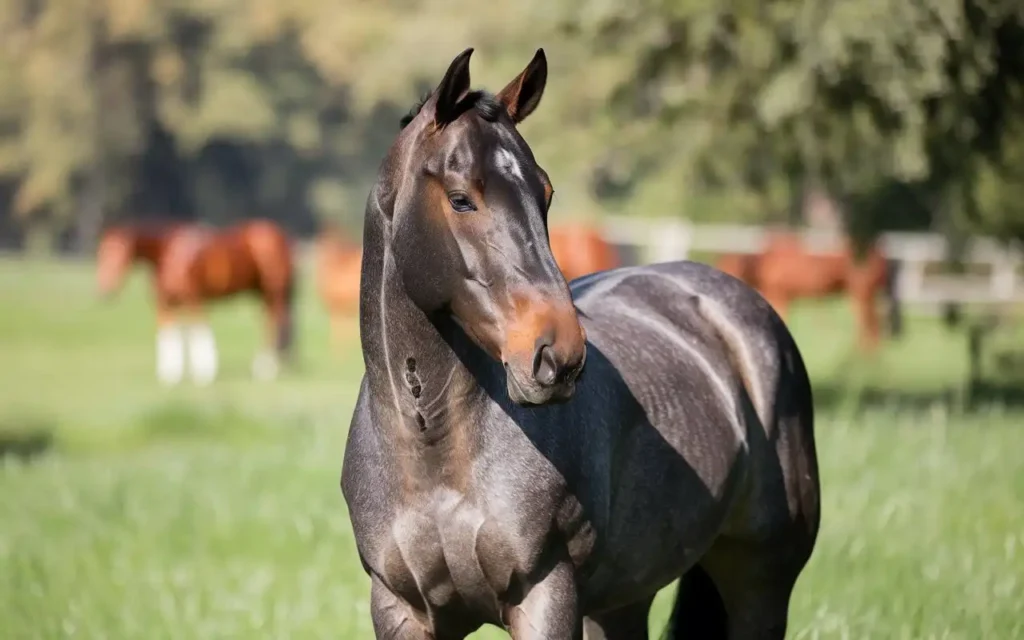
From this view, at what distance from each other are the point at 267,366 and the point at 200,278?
1.69 metres

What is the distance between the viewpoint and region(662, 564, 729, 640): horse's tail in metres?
4.52

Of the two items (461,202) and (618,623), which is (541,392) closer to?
(461,202)

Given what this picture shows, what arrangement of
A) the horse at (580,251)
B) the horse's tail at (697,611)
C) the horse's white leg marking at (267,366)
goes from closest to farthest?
the horse's tail at (697,611) → the horse at (580,251) → the horse's white leg marking at (267,366)

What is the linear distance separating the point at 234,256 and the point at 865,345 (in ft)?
31.5

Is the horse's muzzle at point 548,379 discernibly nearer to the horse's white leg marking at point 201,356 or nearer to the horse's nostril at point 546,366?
the horse's nostril at point 546,366

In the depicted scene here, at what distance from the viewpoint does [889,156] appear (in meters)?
10.3

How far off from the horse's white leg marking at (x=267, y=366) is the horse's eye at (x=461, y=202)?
58.7 ft

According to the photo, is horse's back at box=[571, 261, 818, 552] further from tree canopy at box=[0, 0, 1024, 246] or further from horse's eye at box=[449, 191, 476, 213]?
tree canopy at box=[0, 0, 1024, 246]

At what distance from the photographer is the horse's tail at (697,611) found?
452cm

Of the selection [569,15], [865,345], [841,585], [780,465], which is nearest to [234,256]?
[865,345]

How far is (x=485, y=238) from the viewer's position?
3160 mm

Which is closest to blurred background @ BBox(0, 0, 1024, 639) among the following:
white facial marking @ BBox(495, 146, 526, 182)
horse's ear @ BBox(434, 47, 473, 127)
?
white facial marking @ BBox(495, 146, 526, 182)

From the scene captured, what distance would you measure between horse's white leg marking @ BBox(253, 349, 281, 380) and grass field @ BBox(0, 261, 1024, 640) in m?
4.81

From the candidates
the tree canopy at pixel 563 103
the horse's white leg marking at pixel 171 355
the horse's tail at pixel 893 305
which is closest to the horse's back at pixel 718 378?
the tree canopy at pixel 563 103
